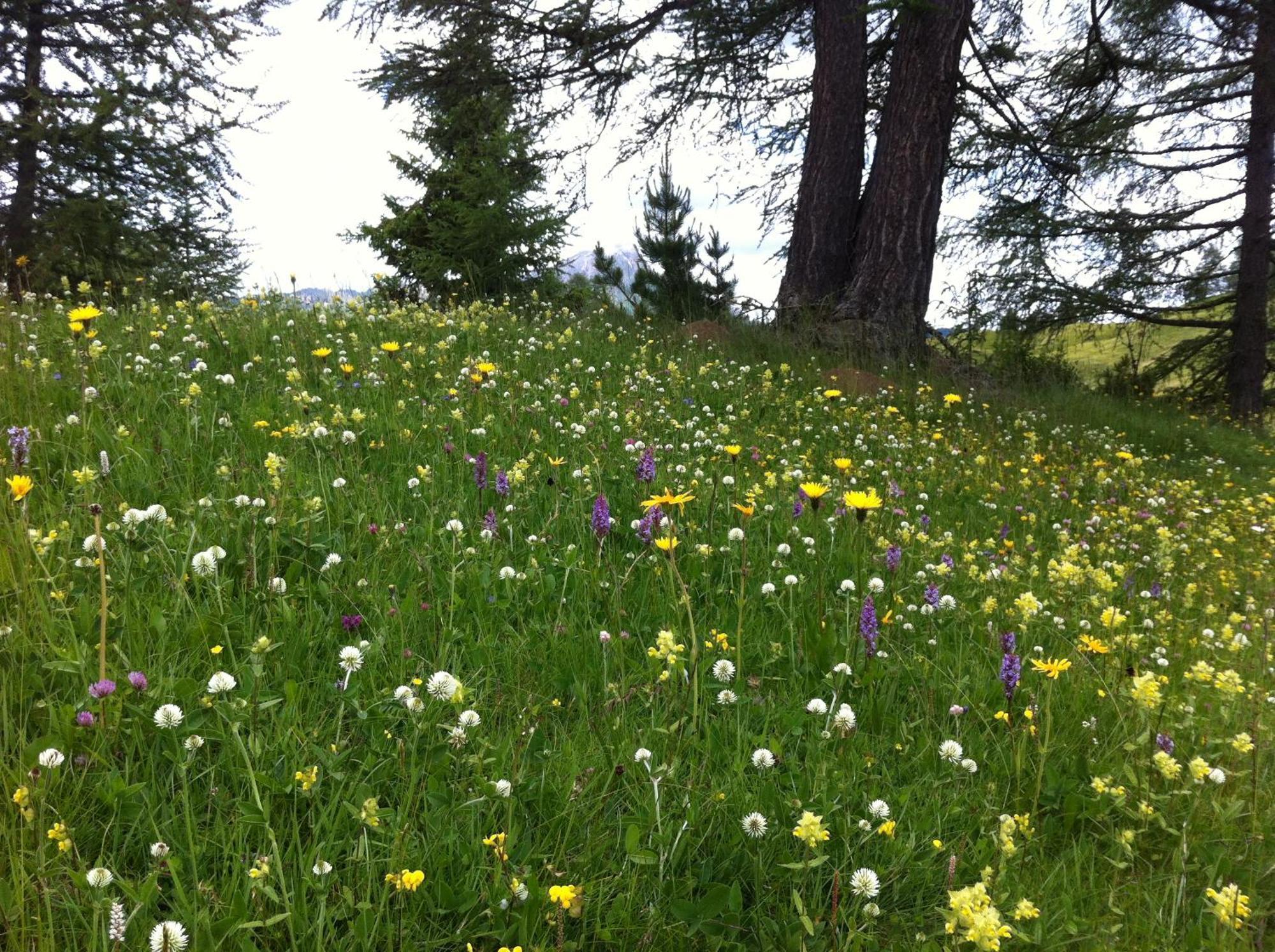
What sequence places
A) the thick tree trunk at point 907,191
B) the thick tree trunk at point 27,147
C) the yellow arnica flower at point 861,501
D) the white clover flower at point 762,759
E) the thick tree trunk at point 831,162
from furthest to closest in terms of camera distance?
the thick tree trunk at point 27,147 < the thick tree trunk at point 831,162 < the thick tree trunk at point 907,191 < the yellow arnica flower at point 861,501 < the white clover flower at point 762,759

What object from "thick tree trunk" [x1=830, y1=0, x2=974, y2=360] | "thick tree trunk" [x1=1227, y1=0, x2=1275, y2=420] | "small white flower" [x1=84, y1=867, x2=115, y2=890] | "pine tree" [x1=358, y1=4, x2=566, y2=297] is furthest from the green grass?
"thick tree trunk" [x1=1227, y1=0, x2=1275, y2=420]

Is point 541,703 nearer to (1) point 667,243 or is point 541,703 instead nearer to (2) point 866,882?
(2) point 866,882

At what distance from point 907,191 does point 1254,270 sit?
8.89 meters

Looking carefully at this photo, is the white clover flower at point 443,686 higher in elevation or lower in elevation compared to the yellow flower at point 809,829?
higher

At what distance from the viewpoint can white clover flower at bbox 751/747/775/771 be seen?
5.55ft

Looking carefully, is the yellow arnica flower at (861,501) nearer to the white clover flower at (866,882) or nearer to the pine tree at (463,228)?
the white clover flower at (866,882)

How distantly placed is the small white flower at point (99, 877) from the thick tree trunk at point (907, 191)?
26.2ft

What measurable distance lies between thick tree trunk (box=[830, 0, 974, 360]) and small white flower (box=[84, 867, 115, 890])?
7973 mm

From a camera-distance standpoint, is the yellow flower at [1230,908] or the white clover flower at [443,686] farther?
the white clover flower at [443,686]

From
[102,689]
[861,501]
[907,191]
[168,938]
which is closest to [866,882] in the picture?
[861,501]

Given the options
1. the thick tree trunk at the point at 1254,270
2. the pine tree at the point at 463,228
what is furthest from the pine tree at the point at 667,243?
the thick tree trunk at the point at 1254,270

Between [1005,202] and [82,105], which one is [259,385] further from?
[82,105]

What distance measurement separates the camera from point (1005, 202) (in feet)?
36.6

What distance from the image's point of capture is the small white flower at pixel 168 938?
1.11m
